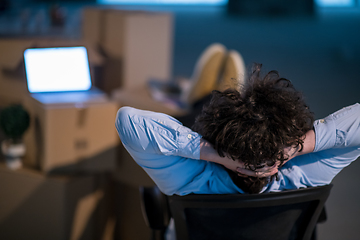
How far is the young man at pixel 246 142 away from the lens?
0.79 meters

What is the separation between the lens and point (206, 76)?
1.97m

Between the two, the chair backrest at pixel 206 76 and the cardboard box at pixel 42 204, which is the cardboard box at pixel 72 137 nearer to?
the cardboard box at pixel 42 204

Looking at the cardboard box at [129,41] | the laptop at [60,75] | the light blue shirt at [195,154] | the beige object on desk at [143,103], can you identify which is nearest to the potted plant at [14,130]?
the laptop at [60,75]

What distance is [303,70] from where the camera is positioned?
5.30 meters

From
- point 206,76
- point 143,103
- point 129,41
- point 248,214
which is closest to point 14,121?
point 143,103

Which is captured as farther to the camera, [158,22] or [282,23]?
[282,23]

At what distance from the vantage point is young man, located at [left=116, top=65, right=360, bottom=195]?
79cm

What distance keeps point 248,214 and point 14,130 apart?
121 cm

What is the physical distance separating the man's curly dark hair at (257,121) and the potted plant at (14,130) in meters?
1.11

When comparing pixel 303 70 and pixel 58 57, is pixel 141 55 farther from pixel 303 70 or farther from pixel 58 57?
pixel 303 70

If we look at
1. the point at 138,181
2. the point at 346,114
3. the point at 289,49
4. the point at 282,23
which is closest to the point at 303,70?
the point at 289,49

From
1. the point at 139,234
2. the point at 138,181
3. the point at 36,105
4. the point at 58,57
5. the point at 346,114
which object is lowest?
the point at 139,234

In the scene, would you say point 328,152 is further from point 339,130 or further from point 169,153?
point 169,153

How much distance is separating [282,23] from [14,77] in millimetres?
5985
